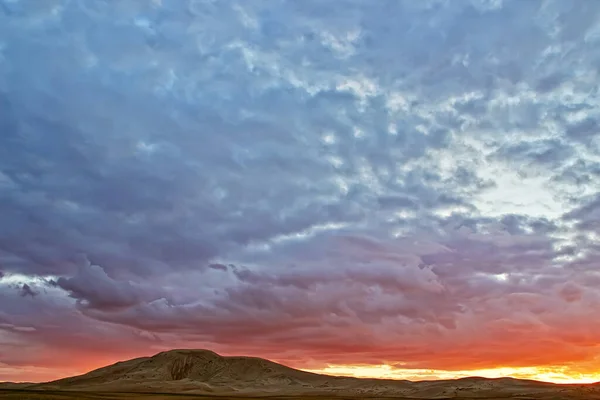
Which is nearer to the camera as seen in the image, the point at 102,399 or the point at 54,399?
the point at 54,399

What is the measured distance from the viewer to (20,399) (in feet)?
476

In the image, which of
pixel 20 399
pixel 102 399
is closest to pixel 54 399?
pixel 20 399

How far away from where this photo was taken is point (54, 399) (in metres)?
151

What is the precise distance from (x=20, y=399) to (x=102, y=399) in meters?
42.7

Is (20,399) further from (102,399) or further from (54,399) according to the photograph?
(102,399)

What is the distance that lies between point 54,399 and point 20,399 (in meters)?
8.45

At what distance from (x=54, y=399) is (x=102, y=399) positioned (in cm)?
3611

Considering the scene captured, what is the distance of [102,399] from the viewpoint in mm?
185000

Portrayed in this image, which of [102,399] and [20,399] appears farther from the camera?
[102,399]
